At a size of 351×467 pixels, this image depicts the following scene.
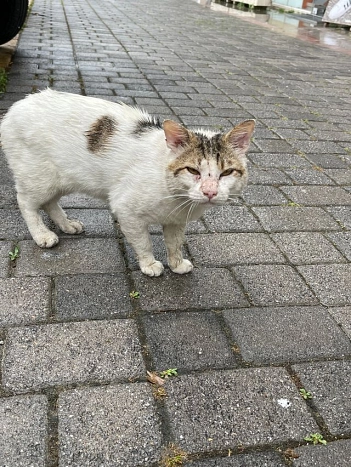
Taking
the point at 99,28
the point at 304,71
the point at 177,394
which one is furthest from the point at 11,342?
the point at 99,28

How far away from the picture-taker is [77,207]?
3.93 meters

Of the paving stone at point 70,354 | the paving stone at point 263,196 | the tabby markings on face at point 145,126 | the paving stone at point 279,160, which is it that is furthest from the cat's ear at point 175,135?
the paving stone at point 279,160

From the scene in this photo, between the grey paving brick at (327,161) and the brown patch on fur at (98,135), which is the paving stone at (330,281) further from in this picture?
the grey paving brick at (327,161)

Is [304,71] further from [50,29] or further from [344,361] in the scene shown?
[344,361]

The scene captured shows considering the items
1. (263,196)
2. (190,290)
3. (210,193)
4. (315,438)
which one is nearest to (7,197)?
(190,290)

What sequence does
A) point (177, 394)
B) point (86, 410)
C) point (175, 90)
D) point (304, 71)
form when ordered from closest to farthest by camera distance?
point (86, 410), point (177, 394), point (175, 90), point (304, 71)

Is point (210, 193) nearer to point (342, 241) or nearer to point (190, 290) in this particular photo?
point (190, 290)

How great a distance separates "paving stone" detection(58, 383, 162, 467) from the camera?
1.94 m

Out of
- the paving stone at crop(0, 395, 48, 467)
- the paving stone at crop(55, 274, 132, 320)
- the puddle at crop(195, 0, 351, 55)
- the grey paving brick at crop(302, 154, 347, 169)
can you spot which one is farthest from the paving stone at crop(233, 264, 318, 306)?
the puddle at crop(195, 0, 351, 55)

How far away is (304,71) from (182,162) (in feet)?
26.0

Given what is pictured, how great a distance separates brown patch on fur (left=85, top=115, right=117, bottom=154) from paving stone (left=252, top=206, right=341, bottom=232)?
1.58m

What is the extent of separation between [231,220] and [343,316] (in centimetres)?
132

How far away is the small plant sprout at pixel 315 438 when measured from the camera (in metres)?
2.10

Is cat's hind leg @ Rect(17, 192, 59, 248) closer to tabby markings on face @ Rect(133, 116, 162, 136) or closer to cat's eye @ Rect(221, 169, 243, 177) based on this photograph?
tabby markings on face @ Rect(133, 116, 162, 136)
